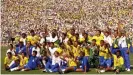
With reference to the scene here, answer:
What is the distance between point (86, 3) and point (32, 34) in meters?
24.5

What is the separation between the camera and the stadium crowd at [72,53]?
16.4 m

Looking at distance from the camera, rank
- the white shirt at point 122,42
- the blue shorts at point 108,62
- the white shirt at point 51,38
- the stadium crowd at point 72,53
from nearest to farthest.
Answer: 1. the stadium crowd at point 72,53
2. the blue shorts at point 108,62
3. the white shirt at point 122,42
4. the white shirt at point 51,38

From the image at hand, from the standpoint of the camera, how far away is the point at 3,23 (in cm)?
3794

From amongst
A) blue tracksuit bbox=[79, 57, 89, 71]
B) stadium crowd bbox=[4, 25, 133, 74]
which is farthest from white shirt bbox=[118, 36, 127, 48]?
blue tracksuit bbox=[79, 57, 89, 71]

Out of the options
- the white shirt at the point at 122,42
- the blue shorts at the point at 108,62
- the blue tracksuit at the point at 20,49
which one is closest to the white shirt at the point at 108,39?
the white shirt at the point at 122,42

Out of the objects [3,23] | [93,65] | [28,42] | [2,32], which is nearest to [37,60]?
[28,42]

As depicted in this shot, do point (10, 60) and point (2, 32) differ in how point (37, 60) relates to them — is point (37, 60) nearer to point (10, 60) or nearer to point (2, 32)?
point (10, 60)

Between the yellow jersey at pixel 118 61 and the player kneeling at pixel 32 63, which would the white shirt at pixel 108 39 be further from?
the player kneeling at pixel 32 63

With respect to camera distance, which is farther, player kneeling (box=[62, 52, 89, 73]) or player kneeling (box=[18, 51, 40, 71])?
player kneeling (box=[18, 51, 40, 71])

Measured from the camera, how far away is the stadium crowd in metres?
16.4

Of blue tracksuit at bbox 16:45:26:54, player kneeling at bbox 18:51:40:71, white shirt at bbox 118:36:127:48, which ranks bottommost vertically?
player kneeling at bbox 18:51:40:71

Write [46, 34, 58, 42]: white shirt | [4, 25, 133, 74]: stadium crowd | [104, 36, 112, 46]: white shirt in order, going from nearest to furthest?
1. [4, 25, 133, 74]: stadium crowd
2. [104, 36, 112, 46]: white shirt
3. [46, 34, 58, 42]: white shirt

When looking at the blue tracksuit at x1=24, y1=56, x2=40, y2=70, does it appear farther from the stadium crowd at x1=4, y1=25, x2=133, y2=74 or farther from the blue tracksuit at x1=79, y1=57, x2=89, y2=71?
the blue tracksuit at x1=79, y1=57, x2=89, y2=71

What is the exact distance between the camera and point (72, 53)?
16.6 metres
